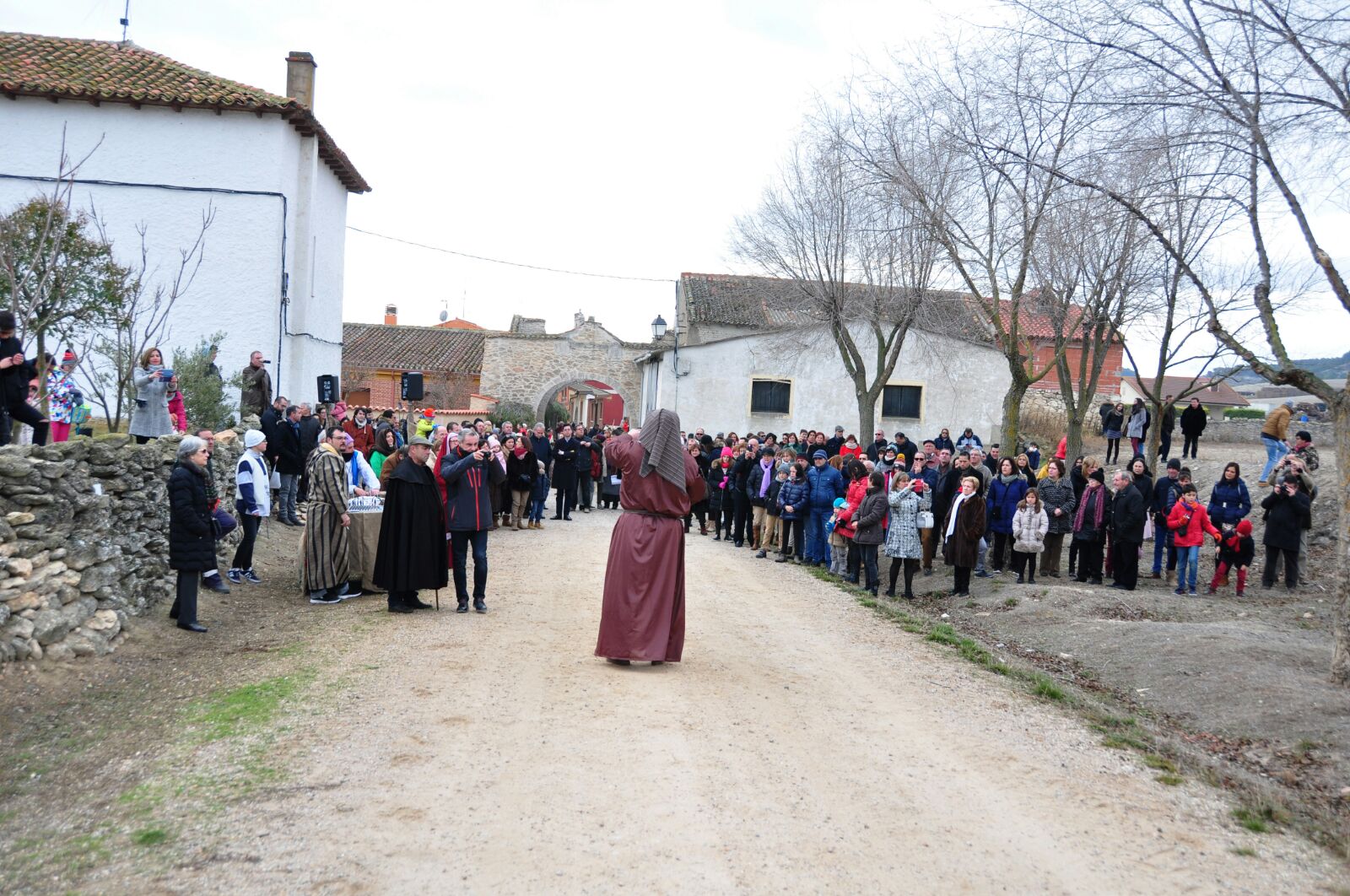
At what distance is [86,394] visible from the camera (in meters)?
20.4

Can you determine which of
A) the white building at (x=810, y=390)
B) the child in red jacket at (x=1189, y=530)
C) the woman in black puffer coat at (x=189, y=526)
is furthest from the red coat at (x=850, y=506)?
the white building at (x=810, y=390)

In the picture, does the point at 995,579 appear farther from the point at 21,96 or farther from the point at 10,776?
the point at 21,96

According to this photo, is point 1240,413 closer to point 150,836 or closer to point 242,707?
point 242,707

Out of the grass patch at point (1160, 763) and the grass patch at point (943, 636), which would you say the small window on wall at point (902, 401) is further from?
the grass patch at point (1160, 763)

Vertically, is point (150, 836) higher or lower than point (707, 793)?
lower

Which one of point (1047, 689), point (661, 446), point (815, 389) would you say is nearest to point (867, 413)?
point (815, 389)

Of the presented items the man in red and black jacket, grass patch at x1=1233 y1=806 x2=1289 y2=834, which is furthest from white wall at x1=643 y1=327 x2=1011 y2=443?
grass patch at x1=1233 y1=806 x2=1289 y2=834

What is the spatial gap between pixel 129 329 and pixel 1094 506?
507 inches

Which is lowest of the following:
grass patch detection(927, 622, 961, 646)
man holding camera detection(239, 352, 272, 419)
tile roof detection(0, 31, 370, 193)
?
grass patch detection(927, 622, 961, 646)

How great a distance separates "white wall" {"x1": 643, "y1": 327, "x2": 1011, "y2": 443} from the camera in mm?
36906

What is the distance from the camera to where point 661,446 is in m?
8.48

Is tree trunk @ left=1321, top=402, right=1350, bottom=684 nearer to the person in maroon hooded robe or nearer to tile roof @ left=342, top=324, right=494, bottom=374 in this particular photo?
the person in maroon hooded robe

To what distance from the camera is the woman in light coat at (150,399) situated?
39.8 ft

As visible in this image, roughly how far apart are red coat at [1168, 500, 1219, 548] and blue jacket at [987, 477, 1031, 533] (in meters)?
1.92
